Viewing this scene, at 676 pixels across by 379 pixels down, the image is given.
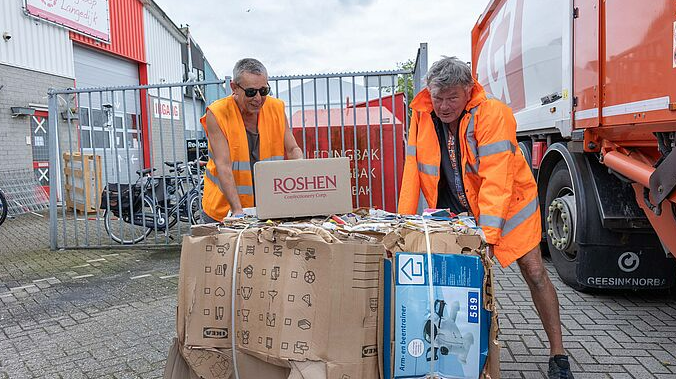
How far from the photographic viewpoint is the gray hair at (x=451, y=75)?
264cm

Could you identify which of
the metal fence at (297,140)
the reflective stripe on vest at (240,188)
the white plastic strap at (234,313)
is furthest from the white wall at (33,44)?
the white plastic strap at (234,313)

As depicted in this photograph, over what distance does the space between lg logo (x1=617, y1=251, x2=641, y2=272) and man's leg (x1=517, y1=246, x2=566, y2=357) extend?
1515 millimetres

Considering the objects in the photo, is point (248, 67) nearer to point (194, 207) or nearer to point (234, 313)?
point (234, 313)

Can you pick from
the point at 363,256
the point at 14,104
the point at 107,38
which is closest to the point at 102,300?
the point at 363,256

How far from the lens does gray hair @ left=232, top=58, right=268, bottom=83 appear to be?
312 centimetres

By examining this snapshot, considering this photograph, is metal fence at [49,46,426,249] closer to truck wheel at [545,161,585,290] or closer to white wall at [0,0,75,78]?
truck wheel at [545,161,585,290]

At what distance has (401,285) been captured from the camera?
196 centimetres

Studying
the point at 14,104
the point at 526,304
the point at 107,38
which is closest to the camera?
the point at 526,304

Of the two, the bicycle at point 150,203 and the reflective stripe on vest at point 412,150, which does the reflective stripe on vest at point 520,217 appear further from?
the bicycle at point 150,203

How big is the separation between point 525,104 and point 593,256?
91.9 inches

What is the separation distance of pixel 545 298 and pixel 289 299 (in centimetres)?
162

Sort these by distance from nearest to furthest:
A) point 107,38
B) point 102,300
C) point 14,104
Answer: point 102,300 < point 14,104 < point 107,38

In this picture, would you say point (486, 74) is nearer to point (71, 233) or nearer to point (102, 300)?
point (102, 300)

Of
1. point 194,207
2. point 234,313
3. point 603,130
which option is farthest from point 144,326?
point 603,130
